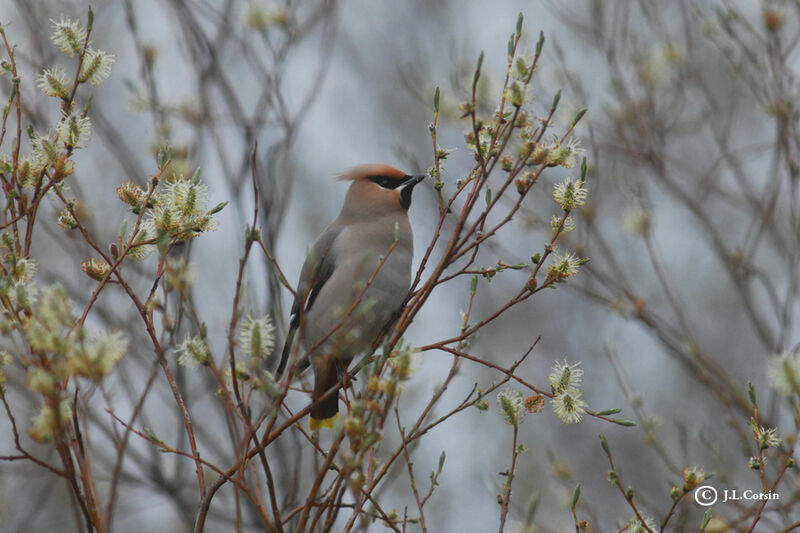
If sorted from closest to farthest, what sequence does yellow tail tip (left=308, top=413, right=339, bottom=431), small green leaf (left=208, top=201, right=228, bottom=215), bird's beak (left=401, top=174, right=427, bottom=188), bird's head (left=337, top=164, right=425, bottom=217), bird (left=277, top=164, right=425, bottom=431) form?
small green leaf (left=208, top=201, right=228, bottom=215), bird (left=277, top=164, right=425, bottom=431), yellow tail tip (left=308, top=413, right=339, bottom=431), bird's beak (left=401, top=174, right=427, bottom=188), bird's head (left=337, top=164, right=425, bottom=217)

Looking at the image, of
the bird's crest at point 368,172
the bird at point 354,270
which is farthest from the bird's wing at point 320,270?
the bird's crest at point 368,172

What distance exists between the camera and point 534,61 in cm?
206

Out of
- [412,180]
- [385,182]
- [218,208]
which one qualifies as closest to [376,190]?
[385,182]

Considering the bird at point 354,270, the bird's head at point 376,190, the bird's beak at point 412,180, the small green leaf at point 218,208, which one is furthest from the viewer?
the bird's head at point 376,190

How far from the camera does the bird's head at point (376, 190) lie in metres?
4.08

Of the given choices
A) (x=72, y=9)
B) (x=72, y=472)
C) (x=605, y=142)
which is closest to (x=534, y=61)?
(x=72, y=472)

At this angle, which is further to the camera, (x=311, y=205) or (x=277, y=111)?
(x=311, y=205)

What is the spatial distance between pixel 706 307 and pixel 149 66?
25.6ft

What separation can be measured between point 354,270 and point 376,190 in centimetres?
65

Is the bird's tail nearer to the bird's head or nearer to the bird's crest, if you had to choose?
the bird's head

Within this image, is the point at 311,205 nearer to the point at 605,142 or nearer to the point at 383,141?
the point at 383,141

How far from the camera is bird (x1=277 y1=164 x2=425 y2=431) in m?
3.43

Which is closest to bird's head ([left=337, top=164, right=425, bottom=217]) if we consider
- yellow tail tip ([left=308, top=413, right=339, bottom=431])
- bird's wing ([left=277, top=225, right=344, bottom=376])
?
bird's wing ([left=277, top=225, right=344, bottom=376])

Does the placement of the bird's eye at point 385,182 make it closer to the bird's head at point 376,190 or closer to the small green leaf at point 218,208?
the bird's head at point 376,190
